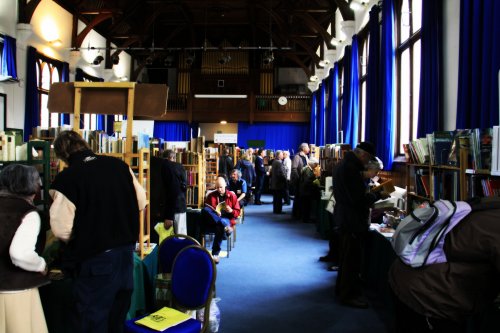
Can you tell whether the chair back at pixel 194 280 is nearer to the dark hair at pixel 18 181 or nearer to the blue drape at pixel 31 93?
the dark hair at pixel 18 181

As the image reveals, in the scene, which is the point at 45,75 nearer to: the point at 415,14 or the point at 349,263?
the point at 415,14

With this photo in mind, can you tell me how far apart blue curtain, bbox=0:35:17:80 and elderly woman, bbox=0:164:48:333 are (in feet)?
28.1

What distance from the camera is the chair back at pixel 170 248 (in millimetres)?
3299

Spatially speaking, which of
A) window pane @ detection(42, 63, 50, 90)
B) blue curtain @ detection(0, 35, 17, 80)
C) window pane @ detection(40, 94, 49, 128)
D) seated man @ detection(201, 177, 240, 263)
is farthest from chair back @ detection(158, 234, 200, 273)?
window pane @ detection(42, 63, 50, 90)

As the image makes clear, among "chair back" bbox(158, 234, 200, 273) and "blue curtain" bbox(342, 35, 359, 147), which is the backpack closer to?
"chair back" bbox(158, 234, 200, 273)

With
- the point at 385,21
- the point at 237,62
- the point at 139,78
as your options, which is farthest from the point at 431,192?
the point at 139,78

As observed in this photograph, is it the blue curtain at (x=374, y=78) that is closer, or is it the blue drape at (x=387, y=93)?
the blue drape at (x=387, y=93)

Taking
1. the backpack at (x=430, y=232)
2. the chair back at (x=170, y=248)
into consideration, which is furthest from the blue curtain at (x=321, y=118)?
the backpack at (x=430, y=232)

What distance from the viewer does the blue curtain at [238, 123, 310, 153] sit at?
61.8ft

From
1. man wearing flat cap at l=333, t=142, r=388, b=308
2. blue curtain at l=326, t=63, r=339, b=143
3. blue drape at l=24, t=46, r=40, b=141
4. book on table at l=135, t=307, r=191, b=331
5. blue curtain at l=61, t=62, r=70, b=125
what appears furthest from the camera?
blue curtain at l=61, t=62, r=70, b=125

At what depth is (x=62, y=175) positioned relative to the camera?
2.31m

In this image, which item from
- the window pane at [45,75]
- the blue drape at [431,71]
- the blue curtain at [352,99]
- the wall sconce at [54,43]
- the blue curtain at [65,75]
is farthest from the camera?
the blue curtain at [65,75]

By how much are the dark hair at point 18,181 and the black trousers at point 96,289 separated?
22.4 inches

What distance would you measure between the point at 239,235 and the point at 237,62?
1314cm
